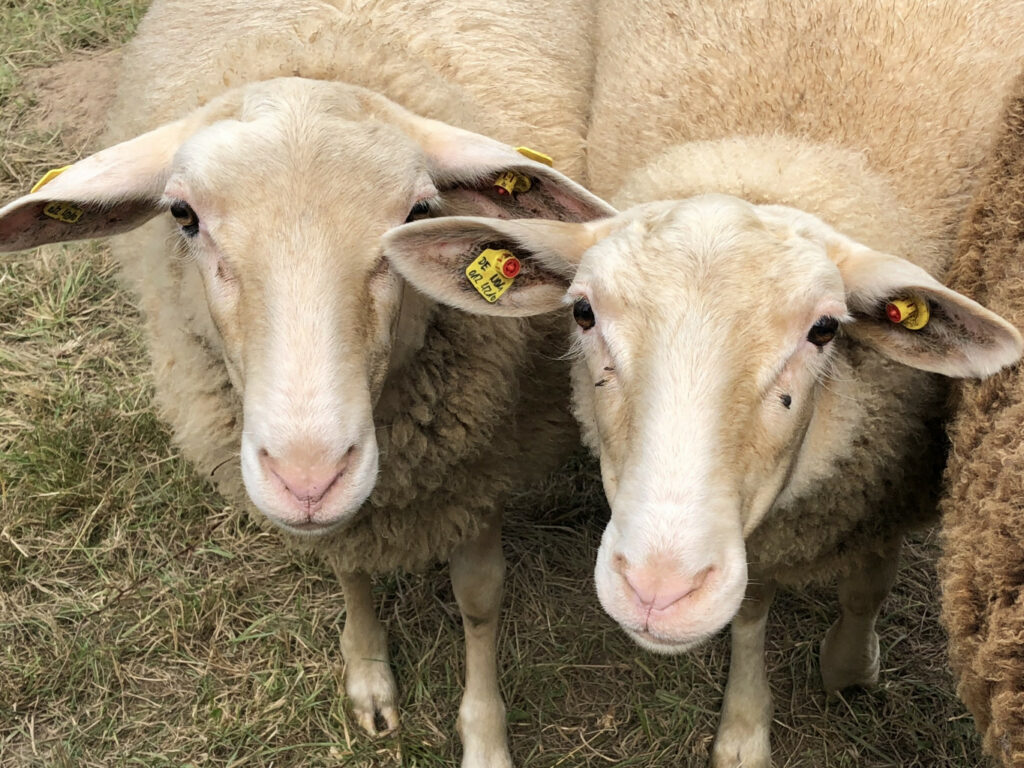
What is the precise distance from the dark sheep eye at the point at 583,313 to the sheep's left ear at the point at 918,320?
0.53 meters

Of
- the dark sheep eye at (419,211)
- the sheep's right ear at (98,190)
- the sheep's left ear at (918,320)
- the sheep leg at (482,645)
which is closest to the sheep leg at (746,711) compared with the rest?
the sheep leg at (482,645)

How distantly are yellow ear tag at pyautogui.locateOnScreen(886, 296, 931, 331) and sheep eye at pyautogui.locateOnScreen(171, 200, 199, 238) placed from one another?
1.52 meters

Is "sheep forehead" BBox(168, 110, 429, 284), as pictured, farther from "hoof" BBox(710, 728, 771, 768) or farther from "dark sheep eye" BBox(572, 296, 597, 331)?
"hoof" BBox(710, 728, 771, 768)

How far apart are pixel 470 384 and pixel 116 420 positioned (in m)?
2.03

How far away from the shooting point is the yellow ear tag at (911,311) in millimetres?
2125

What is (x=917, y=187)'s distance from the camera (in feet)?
9.25

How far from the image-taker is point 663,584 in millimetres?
1836

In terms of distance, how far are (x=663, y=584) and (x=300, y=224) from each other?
1.05m

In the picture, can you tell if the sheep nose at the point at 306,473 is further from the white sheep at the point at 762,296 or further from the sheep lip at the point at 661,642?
the sheep lip at the point at 661,642

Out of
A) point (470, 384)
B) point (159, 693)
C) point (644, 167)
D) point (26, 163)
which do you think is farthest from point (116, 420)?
point (644, 167)

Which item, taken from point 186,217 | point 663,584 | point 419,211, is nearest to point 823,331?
point 663,584

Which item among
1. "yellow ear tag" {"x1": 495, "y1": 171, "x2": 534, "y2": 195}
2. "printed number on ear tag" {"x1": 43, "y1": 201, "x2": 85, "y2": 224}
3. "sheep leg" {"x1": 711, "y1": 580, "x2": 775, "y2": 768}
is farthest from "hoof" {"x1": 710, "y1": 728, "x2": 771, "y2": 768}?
"printed number on ear tag" {"x1": 43, "y1": 201, "x2": 85, "y2": 224}

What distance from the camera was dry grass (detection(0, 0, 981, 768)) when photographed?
3.33m

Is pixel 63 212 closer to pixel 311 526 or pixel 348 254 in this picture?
pixel 348 254
